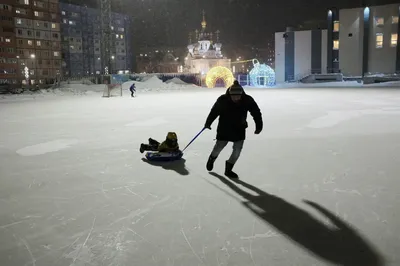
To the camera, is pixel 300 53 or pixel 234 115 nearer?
pixel 234 115

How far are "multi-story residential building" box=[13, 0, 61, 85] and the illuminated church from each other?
21.6 meters

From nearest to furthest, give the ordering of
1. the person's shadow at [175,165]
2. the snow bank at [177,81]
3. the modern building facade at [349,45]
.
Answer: the person's shadow at [175,165], the modern building facade at [349,45], the snow bank at [177,81]

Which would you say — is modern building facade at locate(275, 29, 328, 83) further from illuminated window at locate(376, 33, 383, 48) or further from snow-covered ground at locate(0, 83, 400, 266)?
snow-covered ground at locate(0, 83, 400, 266)

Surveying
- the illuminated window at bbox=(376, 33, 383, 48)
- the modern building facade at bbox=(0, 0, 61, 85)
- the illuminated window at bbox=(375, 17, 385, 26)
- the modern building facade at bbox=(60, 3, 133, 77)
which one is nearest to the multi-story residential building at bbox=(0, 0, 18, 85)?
the modern building facade at bbox=(0, 0, 61, 85)

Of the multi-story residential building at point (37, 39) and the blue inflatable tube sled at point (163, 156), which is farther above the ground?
the multi-story residential building at point (37, 39)

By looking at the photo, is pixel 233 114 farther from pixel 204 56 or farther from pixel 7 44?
pixel 7 44

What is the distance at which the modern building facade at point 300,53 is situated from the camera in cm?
4778

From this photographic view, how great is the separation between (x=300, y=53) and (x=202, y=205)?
48.1 m

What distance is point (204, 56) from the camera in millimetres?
55844

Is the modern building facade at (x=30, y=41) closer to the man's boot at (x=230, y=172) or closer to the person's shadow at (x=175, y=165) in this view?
the person's shadow at (x=175, y=165)

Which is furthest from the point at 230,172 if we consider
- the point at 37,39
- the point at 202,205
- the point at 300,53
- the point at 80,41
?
the point at 80,41

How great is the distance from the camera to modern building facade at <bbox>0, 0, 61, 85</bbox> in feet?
178

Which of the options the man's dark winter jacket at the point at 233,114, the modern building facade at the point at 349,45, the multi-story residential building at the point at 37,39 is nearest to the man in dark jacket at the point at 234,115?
the man's dark winter jacket at the point at 233,114

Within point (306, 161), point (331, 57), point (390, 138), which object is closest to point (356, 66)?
point (331, 57)
